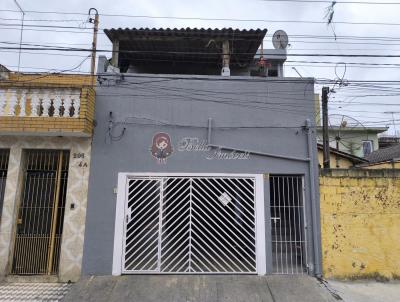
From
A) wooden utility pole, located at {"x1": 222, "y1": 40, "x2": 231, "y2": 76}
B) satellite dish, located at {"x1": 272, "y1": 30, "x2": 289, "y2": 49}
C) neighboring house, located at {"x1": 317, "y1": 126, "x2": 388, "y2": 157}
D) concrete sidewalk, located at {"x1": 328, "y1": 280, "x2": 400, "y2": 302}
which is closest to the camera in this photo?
concrete sidewalk, located at {"x1": 328, "y1": 280, "x2": 400, "y2": 302}

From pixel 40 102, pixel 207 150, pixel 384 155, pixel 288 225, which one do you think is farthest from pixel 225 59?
pixel 384 155

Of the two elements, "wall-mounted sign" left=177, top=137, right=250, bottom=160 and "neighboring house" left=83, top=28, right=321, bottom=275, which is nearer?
"neighboring house" left=83, top=28, right=321, bottom=275

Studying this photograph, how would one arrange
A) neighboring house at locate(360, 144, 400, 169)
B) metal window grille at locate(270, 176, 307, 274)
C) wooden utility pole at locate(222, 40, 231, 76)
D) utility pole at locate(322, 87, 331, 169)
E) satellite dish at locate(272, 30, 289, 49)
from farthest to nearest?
neighboring house at locate(360, 144, 400, 169) → satellite dish at locate(272, 30, 289, 49) → utility pole at locate(322, 87, 331, 169) → wooden utility pole at locate(222, 40, 231, 76) → metal window grille at locate(270, 176, 307, 274)

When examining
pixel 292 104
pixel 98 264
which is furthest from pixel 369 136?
pixel 98 264

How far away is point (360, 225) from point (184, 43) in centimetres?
601

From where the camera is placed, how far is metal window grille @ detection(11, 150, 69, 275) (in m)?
7.28

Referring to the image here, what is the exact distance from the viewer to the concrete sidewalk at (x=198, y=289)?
6.18 meters

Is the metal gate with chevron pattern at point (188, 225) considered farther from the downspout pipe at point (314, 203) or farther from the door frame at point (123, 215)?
the downspout pipe at point (314, 203)

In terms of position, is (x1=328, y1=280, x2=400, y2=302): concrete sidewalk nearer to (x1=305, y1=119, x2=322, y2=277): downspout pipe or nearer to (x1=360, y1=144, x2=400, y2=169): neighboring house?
(x1=305, y1=119, x2=322, y2=277): downspout pipe

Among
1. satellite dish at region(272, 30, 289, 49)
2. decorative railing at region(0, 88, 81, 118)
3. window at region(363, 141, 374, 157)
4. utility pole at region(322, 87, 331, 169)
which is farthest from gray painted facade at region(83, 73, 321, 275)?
window at region(363, 141, 374, 157)

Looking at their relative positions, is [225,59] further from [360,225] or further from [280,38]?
[360,225]

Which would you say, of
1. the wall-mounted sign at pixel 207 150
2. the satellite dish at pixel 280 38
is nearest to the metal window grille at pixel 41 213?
the wall-mounted sign at pixel 207 150

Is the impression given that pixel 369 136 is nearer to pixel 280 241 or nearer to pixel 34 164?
pixel 280 241

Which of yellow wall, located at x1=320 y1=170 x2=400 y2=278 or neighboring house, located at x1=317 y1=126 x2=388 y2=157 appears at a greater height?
neighboring house, located at x1=317 y1=126 x2=388 y2=157
